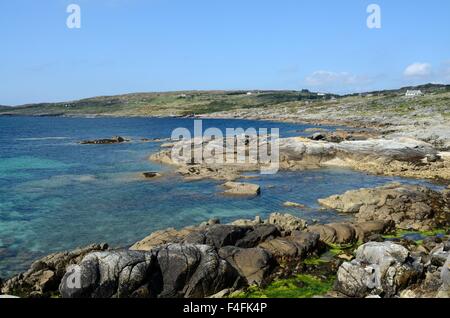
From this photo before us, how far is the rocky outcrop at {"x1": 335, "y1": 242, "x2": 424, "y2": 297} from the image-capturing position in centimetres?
1992

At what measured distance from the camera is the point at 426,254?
24984 millimetres

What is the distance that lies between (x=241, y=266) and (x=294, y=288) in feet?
9.95

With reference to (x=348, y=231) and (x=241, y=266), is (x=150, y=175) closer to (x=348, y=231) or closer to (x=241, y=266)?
(x=348, y=231)

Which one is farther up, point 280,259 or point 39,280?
point 39,280

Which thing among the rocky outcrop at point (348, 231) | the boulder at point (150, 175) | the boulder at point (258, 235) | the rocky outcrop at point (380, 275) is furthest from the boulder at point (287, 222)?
the boulder at point (150, 175)

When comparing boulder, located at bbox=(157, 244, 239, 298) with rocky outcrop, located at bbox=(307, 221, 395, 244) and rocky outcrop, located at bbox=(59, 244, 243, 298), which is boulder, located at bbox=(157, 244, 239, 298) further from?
rocky outcrop, located at bbox=(307, 221, 395, 244)

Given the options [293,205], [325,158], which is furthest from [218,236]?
[325,158]

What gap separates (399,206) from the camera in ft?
116

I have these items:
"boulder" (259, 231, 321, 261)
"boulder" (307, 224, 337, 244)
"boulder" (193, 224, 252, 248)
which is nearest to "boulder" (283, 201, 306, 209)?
"boulder" (307, 224, 337, 244)
